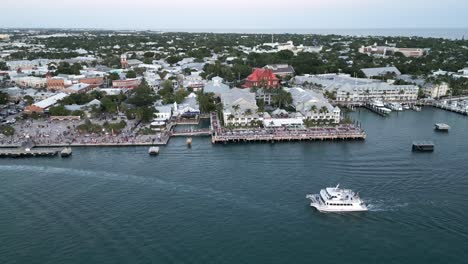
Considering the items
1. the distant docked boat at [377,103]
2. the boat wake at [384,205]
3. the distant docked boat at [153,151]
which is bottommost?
the boat wake at [384,205]

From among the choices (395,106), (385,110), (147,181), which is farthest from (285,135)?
(395,106)

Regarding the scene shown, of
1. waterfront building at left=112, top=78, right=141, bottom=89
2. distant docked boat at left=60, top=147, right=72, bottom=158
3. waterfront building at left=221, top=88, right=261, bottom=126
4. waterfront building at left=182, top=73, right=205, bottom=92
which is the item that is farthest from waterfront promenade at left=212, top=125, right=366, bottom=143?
waterfront building at left=112, top=78, right=141, bottom=89

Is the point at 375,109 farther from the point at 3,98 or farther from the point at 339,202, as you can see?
the point at 3,98

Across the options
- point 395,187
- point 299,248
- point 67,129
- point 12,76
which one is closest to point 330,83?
point 395,187

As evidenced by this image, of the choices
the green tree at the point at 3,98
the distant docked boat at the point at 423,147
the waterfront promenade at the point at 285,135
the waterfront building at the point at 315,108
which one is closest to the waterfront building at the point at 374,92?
the waterfront building at the point at 315,108

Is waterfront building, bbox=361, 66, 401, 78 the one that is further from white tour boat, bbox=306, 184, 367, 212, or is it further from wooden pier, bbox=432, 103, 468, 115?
white tour boat, bbox=306, 184, 367, 212

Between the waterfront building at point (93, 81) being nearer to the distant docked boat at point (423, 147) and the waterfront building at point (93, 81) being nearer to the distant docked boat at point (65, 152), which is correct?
the distant docked boat at point (65, 152)
